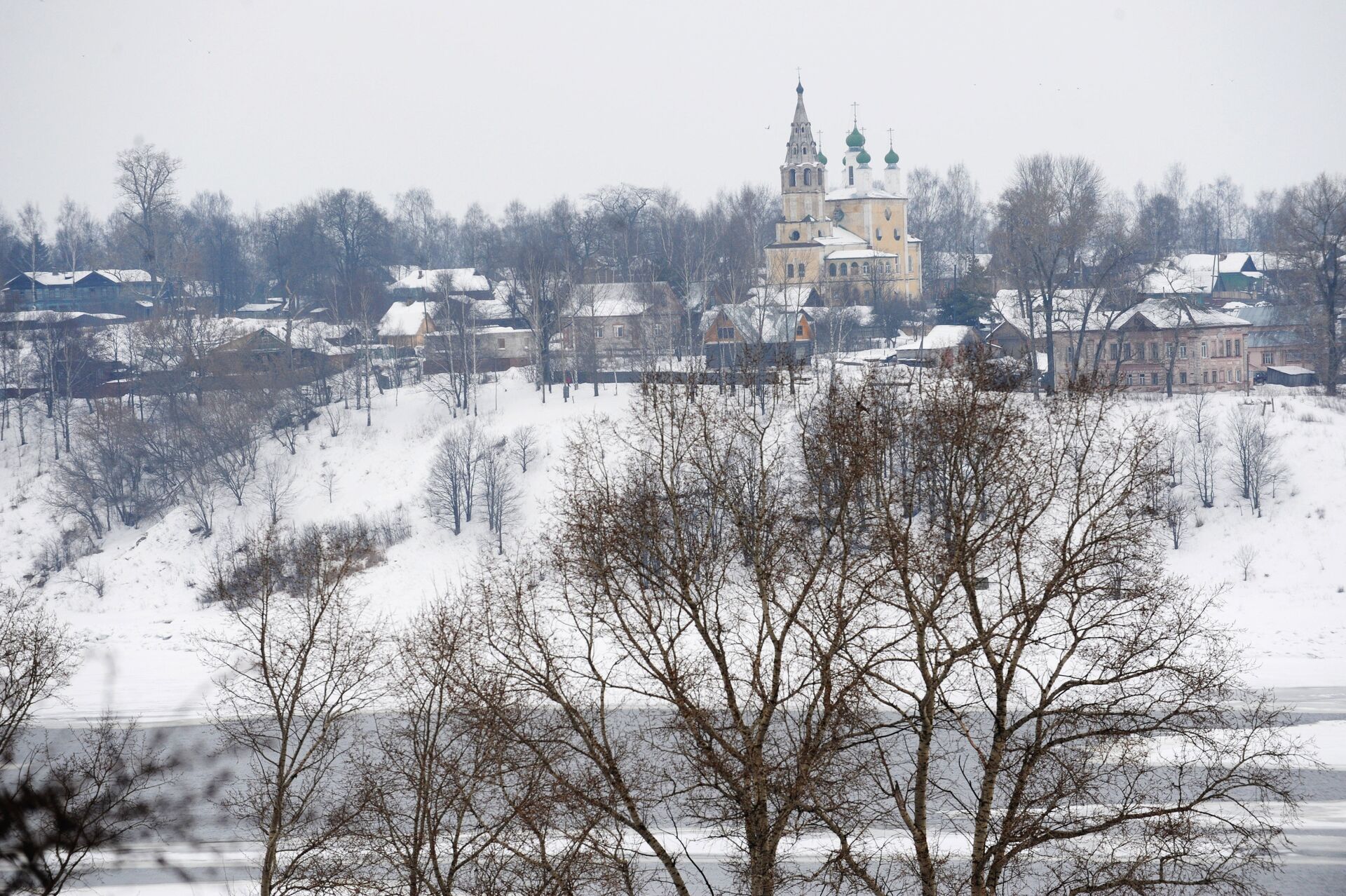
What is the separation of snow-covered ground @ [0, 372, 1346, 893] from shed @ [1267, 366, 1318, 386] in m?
3.54

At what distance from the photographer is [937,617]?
7855 millimetres

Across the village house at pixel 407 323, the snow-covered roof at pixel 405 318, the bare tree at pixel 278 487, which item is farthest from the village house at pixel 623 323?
the bare tree at pixel 278 487

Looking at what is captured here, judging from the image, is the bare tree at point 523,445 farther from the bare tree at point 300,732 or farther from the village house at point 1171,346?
the village house at point 1171,346

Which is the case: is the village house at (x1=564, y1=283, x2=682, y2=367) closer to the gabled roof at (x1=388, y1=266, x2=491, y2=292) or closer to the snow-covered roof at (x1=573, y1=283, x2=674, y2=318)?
the snow-covered roof at (x1=573, y1=283, x2=674, y2=318)

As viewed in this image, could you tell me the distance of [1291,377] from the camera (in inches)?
1350

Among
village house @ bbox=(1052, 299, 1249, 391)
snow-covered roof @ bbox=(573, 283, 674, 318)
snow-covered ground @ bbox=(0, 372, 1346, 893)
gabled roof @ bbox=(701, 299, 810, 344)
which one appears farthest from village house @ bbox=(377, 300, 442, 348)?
village house @ bbox=(1052, 299, 1249, 391)

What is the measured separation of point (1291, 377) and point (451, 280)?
30.7 m

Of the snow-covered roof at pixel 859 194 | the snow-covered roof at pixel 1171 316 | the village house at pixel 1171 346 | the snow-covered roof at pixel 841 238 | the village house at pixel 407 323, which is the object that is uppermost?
the snow-covered roof at pixel 859 194

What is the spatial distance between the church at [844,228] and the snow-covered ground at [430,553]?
62.7ft

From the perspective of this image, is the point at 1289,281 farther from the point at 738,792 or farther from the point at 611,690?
the point at 738,792

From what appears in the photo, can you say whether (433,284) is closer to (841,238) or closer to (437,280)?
(437,280)

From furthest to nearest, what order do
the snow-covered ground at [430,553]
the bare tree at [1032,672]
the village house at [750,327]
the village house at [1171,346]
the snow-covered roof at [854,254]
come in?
the snow-covered roof at [854,254]
the village house at [750,327]
the village house at [1171,346]
the snow-covered ground at [430,553]
the bare tree at [1032,672]

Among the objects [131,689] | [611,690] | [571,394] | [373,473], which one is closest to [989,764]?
[611,690]

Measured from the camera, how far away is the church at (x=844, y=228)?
51.8 m
